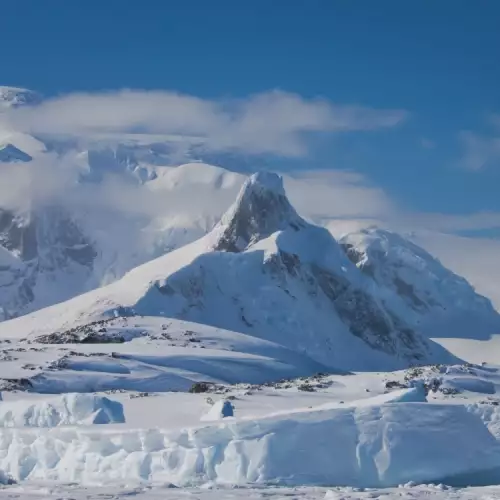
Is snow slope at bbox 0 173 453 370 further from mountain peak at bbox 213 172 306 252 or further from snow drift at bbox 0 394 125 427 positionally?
snow drift at bbox 0 394 125 427

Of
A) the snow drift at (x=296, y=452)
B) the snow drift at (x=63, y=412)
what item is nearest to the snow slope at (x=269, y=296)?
the snow drift at (x=63, y=412)

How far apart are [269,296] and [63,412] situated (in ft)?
335

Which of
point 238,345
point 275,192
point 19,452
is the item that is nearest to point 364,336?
point 275,192

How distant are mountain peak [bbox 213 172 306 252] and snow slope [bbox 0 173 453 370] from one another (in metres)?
0.17

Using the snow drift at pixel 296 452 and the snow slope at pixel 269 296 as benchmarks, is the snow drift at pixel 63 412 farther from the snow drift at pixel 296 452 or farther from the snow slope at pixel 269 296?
the snow slope at pixel 269 296

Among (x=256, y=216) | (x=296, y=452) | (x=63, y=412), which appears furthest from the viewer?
(x=256, y=216)

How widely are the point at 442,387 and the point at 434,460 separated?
2336 centimetres

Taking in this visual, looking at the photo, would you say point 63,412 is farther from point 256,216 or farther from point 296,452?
point 256,216

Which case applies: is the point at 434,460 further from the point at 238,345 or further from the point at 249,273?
the point at 249,273

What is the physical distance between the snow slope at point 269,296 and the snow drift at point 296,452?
8669 cm

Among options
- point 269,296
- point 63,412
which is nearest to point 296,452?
point 63,412

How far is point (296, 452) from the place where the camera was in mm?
29234

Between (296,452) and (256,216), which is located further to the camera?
(256,216)

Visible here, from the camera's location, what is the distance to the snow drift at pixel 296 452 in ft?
94.9
